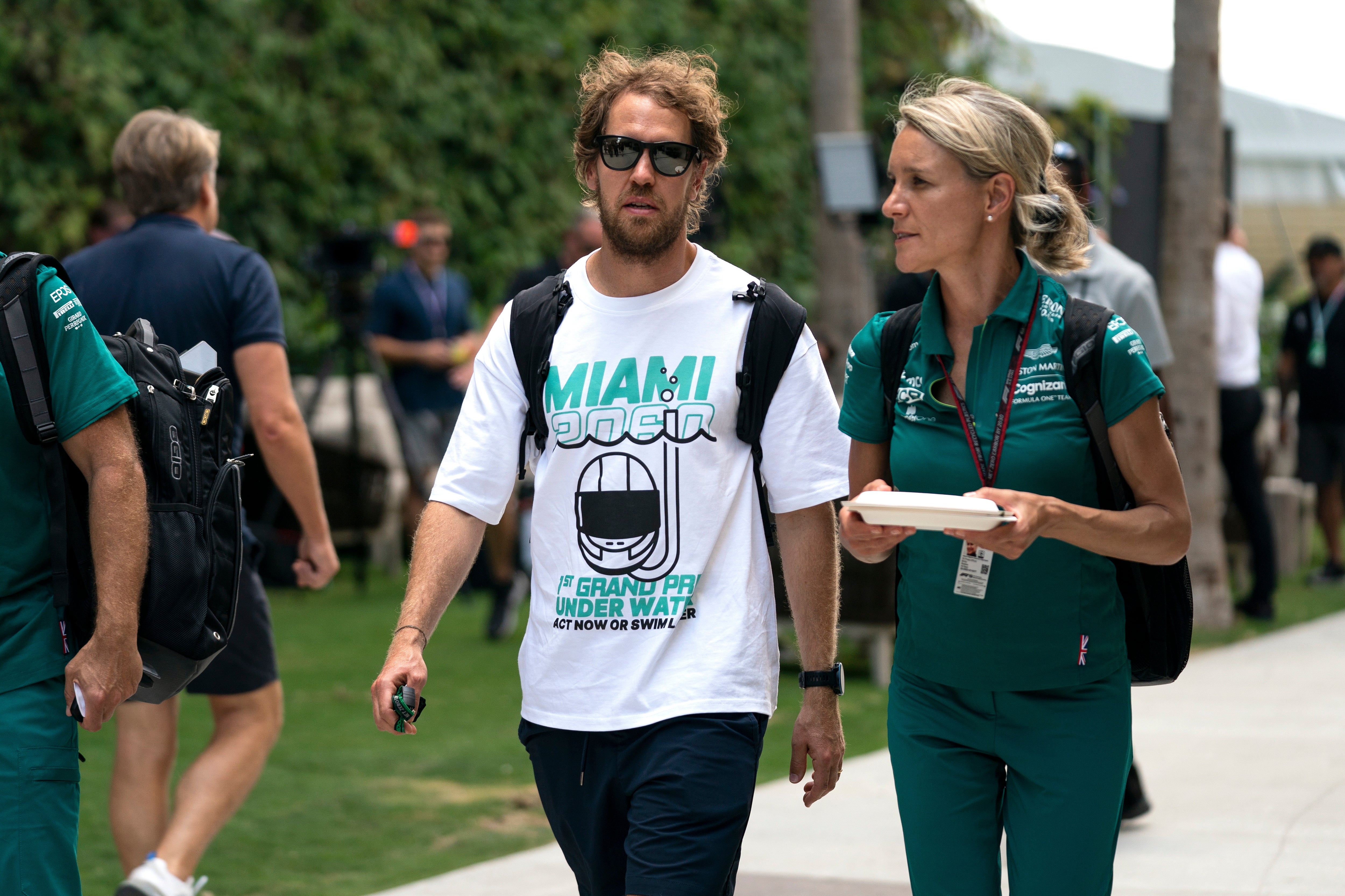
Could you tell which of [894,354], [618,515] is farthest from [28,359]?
[894,354]

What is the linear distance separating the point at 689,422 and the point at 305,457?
69.0 inches

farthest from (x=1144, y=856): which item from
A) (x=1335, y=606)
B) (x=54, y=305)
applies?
(x=1335, y=606)

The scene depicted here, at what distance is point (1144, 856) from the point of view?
16.3 ft

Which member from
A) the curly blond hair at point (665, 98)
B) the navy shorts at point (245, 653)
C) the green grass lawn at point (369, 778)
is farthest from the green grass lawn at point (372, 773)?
the curly blond hair at point (665, 98)

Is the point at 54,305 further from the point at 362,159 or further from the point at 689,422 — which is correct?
the point at 362,159

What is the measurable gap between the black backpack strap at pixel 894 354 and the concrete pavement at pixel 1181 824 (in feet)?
6.67

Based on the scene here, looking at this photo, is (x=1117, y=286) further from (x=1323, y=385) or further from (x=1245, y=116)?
(x=1245, y=116)

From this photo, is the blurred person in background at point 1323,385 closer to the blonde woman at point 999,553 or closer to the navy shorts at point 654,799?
the blonde woman at point 999,553

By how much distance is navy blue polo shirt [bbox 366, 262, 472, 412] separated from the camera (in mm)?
10289

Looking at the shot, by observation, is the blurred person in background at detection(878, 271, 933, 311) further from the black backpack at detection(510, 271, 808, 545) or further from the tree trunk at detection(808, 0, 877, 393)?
the tree trunk at detection(808, 0, 877, 393)

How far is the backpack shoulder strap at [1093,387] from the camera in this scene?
109 inches

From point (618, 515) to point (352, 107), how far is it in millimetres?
9447

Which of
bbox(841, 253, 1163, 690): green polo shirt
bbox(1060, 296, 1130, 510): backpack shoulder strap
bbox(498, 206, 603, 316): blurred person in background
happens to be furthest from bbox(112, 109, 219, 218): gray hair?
bbox(498, 206, 603, 316): blurred person in background

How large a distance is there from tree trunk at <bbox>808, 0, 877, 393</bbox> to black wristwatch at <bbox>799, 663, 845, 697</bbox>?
26.4 ft
